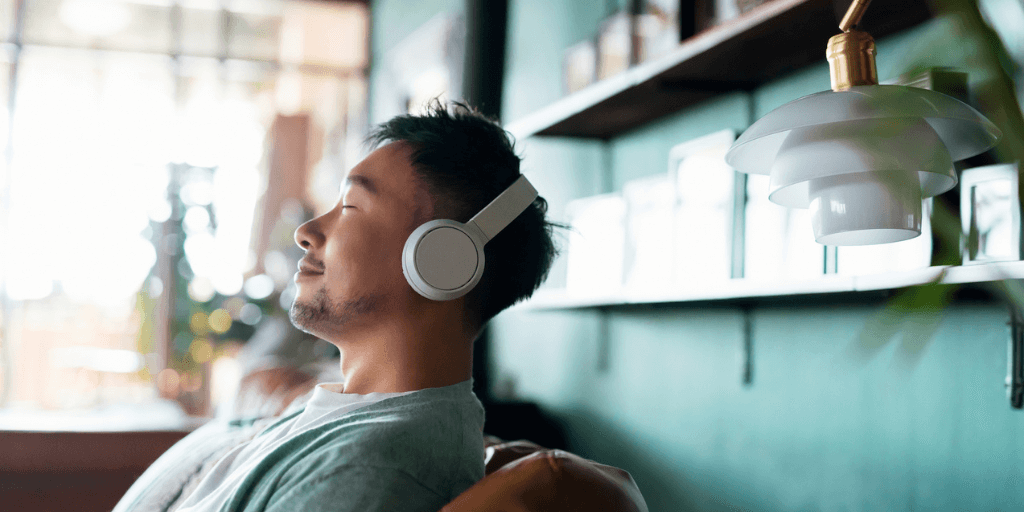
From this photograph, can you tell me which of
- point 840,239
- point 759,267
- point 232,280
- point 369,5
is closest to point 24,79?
point 232,280

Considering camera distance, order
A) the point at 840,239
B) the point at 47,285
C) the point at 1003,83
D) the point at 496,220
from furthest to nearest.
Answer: the point at 47,285 < the point at 496,220 < the point at 840,239 < the point at 1003,83

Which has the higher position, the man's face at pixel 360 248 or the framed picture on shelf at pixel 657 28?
the framed picture on shelf at pixel 657 28

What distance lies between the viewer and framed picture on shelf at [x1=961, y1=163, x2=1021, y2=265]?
0.91 meters

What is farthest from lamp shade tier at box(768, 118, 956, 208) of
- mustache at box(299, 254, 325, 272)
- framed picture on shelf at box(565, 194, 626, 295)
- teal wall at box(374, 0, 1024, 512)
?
framed picture on shelf at box(565, 194, 626, 295)

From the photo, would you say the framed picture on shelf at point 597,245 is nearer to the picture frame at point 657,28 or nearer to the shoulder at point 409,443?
the picture frame at point 657,28

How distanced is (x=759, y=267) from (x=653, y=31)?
0.56 metres

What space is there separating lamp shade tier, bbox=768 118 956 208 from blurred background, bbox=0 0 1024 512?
82 mm

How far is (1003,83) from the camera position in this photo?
1.07ft

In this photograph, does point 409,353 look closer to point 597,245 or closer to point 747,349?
point 747,349

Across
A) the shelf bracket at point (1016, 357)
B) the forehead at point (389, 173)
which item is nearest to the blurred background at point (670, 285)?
the shelf bracket at point (1016, 357)

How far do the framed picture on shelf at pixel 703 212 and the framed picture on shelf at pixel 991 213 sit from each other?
0.42 metres

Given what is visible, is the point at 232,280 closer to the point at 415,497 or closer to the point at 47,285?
the point at 47,285

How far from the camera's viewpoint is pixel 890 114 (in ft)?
1.94

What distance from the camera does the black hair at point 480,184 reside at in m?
1.07
